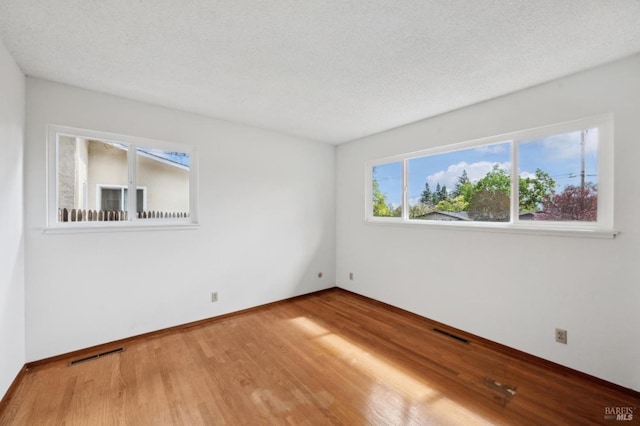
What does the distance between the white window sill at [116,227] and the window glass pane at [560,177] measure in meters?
3.58

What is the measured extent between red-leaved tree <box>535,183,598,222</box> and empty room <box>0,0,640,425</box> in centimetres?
1

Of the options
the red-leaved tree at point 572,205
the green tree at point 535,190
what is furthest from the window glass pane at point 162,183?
the red-leaved tree at point 572,205

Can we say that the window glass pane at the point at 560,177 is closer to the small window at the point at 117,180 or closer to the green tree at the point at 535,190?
the green tree at the point at 535,190

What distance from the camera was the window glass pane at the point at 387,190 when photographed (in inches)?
148

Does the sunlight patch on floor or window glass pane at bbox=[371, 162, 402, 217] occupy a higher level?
window glass pane at bbox=[371, 162, 402, 217]

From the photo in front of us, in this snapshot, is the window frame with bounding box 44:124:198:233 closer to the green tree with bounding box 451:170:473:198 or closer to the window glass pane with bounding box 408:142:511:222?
the window glass pane with bounding box 408:142:511:222

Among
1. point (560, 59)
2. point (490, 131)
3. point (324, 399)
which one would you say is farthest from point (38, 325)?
point (560, 59)

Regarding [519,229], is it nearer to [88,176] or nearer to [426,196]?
[426,196]

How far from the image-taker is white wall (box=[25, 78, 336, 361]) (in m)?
2.32

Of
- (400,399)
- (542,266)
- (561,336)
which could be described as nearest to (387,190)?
(542,266)

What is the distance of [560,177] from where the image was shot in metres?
2.33

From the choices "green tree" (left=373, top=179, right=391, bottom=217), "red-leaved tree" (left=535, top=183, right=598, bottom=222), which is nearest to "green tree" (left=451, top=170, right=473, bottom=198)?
"red-leaved tree" (left=535, top=183, right=598, bottom=222)

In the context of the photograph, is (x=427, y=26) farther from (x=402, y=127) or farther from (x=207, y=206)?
(x=207, y=206)

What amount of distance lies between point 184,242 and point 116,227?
662mm
